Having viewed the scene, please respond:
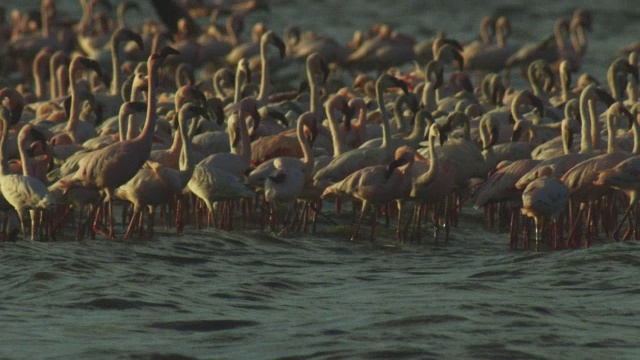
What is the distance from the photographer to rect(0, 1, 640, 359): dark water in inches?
352

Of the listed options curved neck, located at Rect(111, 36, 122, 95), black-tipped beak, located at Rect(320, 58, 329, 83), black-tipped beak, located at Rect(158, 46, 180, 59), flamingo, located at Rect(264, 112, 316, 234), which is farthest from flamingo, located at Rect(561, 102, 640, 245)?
curved neck, located at Rect(111, 36, 122, 95)

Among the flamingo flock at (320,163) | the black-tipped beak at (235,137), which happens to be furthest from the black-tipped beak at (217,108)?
the black-tipped beak at (235,137)

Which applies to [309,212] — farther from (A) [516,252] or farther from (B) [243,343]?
(B) [243,343]

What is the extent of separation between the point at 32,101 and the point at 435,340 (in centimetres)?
1358

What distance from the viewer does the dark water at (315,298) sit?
895 centimetres

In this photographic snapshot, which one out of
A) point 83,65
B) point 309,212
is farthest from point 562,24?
point 309,212

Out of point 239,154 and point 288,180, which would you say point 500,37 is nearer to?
point 239,154

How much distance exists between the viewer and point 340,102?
15.0 metres

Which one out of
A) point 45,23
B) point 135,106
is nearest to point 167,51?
point 135,106

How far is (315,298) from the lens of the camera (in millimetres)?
10594

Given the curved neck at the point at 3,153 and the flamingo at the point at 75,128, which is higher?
the flamingo at the point at 75,128

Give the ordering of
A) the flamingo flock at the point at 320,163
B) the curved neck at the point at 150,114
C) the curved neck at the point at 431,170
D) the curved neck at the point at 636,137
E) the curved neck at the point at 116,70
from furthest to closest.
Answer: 1. the curved neck at the point at 116,70
2. the curved neck at the point at 636,137
3. the curved neck at the point at 431,170
4. the curved neck at the point at 150,114
5. the flamingo flock at the point at 320,163

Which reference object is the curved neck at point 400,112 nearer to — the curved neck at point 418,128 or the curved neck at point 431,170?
the curved neck at point 418,128

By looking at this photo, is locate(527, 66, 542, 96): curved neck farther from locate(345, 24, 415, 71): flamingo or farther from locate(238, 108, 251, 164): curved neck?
locate(345, 24, 415, 71): flamingo
